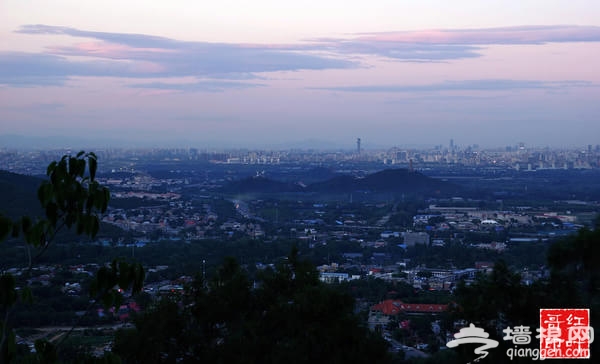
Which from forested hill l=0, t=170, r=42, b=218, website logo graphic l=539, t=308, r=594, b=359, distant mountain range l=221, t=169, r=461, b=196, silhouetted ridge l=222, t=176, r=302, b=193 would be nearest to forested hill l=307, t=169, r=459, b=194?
distant mountain range l=221, t=169, r=461, b=196

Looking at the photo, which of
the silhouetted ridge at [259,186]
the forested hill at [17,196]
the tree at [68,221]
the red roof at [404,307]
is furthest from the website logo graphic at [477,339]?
the silhouetted ridge at [259,186]

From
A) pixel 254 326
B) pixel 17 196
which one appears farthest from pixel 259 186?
pixel 254 326

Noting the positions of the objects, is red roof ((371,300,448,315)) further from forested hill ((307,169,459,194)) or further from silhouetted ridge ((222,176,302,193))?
silhouetted ridge ((222,176,302,193))

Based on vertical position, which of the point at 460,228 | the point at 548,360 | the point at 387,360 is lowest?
the point at 460,228

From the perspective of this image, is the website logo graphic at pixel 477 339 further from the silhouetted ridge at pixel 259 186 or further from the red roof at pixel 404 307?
the silhouetted ridge at pixel 259 186

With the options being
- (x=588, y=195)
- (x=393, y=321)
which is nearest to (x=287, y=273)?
(x=393, y=321)

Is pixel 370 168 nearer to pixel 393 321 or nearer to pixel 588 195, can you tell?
pixel 588 195

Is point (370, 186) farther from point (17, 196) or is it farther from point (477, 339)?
point (477, 339)
